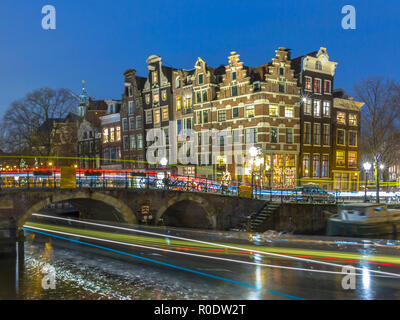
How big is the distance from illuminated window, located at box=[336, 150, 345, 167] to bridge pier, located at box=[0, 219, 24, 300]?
36404 mm

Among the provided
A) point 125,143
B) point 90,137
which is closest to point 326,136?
point 125,143

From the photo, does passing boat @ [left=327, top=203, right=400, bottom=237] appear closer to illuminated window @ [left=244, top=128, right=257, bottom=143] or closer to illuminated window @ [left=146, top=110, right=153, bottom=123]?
illuminated window @ [left=244, top=128, right=257, bottom=143]

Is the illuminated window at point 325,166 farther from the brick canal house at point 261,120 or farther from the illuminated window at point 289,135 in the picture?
the illuminated window at point 289,135

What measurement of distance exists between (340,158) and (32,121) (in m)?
37.8

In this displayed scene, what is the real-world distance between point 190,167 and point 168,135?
18.1 feet

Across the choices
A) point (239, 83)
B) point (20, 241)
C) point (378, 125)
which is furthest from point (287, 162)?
point (20, 241)

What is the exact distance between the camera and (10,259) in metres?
16.5

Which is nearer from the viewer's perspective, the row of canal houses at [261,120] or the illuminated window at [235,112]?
the row of canal houses at [261,120]

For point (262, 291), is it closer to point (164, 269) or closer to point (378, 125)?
point (164, 269)

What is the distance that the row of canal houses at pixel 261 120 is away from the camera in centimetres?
4047

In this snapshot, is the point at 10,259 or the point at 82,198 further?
the point at 82,198

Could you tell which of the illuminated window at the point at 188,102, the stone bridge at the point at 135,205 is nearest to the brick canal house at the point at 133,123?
the illuminated window at the point at 188,102

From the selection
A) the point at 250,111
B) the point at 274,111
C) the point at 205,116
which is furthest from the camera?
the point at 205,116

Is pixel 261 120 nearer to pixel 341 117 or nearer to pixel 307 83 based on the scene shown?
pixel 307 83
